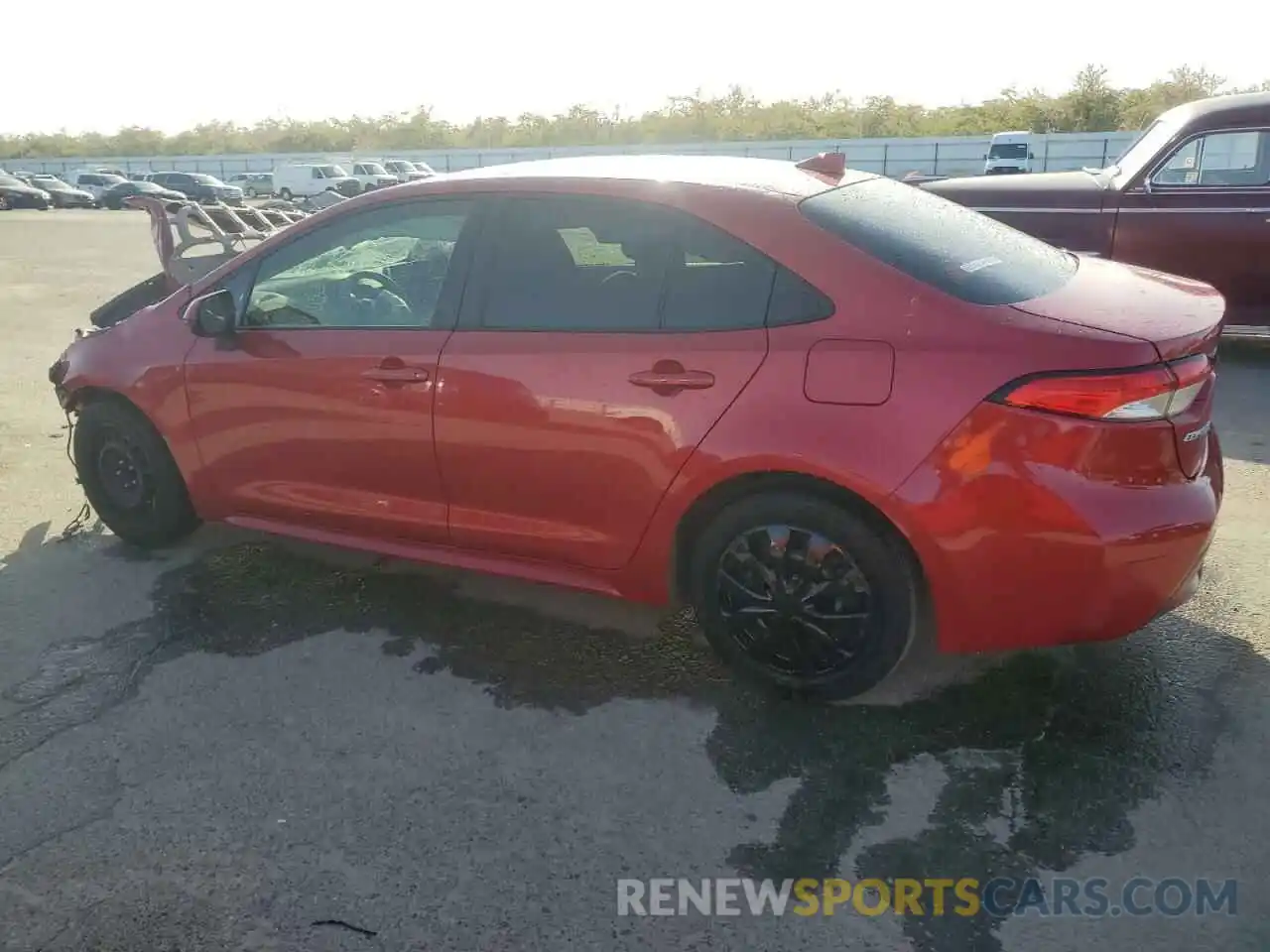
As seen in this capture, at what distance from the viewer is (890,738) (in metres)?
2.92

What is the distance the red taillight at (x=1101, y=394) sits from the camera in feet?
8.52

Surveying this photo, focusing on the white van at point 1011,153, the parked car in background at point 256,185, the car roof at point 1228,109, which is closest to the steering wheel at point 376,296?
the car roof at point 1228,109

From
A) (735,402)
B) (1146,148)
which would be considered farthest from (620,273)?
(1146,148)

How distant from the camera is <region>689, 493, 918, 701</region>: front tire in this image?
9.47 ft

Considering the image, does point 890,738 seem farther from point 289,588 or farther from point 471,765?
point 289,588

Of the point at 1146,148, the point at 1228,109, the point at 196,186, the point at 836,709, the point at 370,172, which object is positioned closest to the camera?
the point at 836,709

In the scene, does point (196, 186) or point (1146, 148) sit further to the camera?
point (196, 186)

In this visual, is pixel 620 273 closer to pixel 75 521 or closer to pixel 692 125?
pixel 75 521

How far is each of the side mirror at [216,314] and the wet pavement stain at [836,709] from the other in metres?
1.02

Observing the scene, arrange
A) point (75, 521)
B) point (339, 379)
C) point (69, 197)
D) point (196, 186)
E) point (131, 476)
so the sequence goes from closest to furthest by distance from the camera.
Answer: point (339, 379) < point (131, 476) < point (75, 521) < point (69, 197) < point (196, 186)

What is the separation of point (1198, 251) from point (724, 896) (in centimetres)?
666

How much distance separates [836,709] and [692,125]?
70.1 metres

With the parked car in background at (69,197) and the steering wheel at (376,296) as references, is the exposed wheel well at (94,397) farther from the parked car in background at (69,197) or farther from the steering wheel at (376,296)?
the parked car in background at (69,197)

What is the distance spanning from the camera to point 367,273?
12.8 ft
